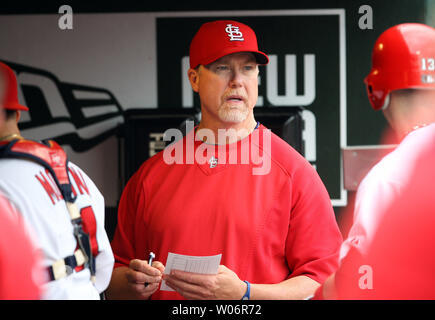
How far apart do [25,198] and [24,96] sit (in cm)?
242

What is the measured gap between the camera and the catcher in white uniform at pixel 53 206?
140 cm

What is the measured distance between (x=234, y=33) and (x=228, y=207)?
0.70 metres

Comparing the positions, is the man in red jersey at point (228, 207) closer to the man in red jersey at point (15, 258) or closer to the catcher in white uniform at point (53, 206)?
the catcher in white uniform at point (53, 206)

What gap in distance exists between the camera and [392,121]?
159 centimetres

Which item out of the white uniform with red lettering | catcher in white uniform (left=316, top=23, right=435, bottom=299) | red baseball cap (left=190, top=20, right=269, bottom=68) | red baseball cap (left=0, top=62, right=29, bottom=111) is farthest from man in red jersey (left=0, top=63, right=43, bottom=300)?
red baseball cap (left=190, top=20, right=269, bottom=68)

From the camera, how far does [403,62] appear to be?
5.15 feet

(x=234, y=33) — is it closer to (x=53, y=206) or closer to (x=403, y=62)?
(x=403, y=62)

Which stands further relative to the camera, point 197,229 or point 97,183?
point 97,183

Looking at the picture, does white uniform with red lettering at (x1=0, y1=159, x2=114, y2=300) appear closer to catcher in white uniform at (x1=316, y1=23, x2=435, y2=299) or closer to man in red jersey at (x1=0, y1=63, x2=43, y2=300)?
man in red jersey at (x1=0, y1=63, x2=43, y2=300)

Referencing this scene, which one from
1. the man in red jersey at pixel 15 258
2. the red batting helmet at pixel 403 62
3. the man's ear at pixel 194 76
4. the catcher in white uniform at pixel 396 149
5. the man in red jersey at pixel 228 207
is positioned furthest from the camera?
the man's ear at pixel 194 76

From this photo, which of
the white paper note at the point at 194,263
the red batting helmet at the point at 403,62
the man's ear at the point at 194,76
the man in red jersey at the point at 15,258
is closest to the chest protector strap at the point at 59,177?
the man in red jersey at the point at 15,258

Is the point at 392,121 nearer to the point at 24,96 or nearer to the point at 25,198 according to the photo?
the point at 25,198

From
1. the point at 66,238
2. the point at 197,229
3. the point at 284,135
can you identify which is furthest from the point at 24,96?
the point at 66,238
